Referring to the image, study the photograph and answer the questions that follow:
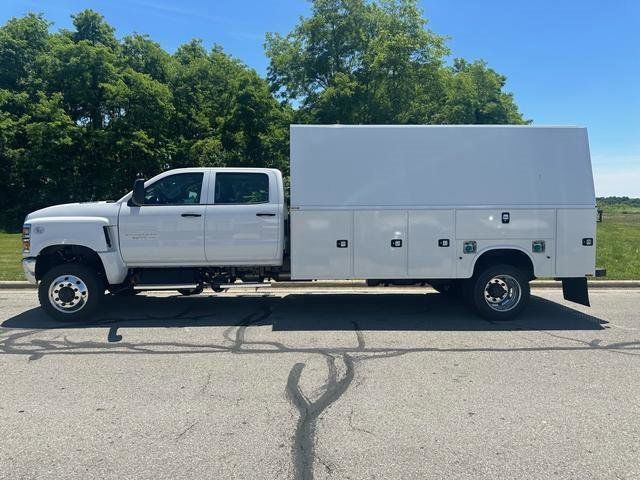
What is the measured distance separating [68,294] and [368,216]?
4397 millimetres

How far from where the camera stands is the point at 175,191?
7.66 metres

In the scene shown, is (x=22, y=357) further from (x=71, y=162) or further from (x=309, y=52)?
(x=309, y=52)

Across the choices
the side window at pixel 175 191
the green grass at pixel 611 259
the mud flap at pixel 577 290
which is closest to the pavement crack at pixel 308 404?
the side window at pixel 175 191

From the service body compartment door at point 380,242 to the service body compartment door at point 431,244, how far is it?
13 cm

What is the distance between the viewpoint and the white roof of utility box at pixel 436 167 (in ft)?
24.7

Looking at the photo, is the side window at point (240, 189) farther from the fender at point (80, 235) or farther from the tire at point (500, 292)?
the tire at point (500, 292)

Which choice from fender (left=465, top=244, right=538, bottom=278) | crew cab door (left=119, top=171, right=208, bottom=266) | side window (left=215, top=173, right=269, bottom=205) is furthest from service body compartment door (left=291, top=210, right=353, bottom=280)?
fender (left=465, top=244, right=538, bottom=278)

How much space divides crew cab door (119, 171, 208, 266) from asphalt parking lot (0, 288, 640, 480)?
95 centimetres

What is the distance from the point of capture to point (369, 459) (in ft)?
11.7

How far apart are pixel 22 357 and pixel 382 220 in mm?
4806

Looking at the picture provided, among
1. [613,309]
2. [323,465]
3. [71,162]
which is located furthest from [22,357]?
[71,162]

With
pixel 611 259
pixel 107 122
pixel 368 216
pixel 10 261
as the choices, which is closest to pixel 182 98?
pixel 107 122

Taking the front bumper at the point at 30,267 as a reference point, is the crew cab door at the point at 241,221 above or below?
above

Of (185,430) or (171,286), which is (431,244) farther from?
(185,430)
